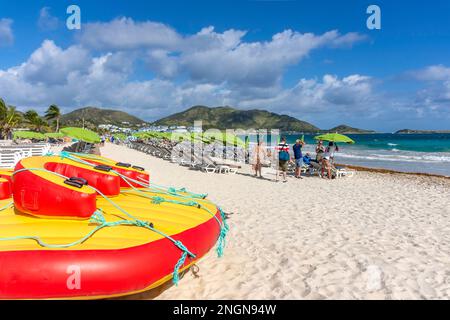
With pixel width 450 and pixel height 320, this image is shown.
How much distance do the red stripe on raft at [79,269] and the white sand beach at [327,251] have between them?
82cm

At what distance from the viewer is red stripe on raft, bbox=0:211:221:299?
235 cm

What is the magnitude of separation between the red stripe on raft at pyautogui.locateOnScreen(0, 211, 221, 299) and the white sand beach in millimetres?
818

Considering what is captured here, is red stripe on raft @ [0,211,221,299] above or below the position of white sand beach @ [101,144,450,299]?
above

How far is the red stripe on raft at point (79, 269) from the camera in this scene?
235 centimetres

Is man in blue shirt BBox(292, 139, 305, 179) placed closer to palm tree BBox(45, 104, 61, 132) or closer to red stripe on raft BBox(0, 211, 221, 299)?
red stripe on raft BBox(0, 211, 221, 299)

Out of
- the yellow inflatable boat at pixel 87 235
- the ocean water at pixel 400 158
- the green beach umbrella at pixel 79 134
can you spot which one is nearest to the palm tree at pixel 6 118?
the green beach umbrella at pixel 79 134

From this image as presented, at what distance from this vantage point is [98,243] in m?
2.65

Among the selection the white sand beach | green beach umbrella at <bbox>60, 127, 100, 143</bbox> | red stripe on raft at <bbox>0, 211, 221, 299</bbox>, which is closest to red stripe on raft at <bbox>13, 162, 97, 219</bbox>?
red stripe on raft at <bbox>0, 211, 221, 299</bbox>

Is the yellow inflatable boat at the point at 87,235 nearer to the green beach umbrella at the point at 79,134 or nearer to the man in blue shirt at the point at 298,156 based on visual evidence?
the man in blue shirt at the point at 298,156
